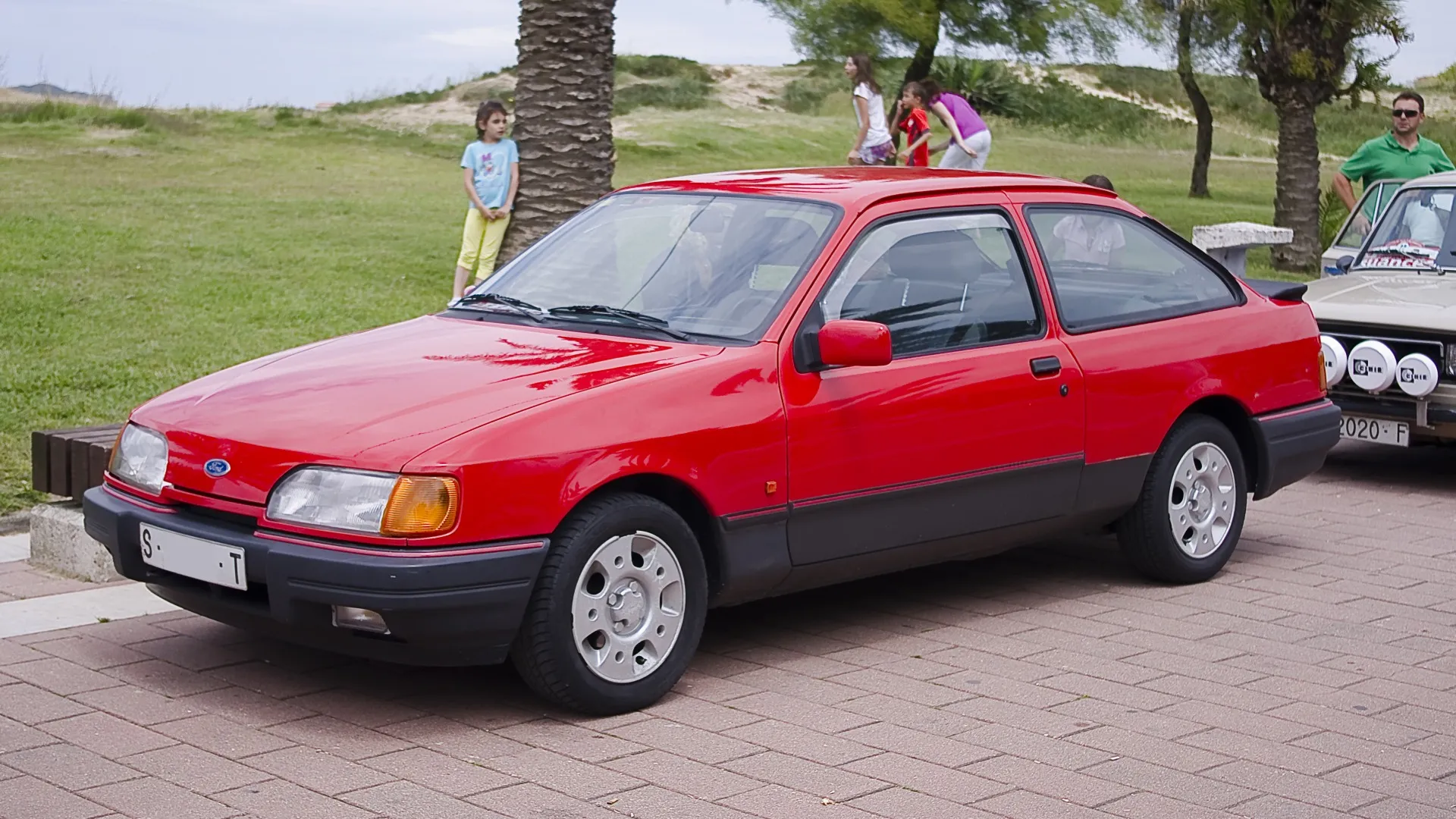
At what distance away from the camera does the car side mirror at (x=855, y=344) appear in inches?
215

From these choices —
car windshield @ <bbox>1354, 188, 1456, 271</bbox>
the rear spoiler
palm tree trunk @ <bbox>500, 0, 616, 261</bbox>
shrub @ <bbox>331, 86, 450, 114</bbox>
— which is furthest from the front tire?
shrub @ <bbox>331, 86, 450, 114</bbox>

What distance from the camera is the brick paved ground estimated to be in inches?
177

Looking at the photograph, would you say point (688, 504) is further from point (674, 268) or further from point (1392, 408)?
point (1392, 408)

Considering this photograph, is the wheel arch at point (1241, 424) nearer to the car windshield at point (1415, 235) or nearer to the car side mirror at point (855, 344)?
the car side mirror at point (855, 344)

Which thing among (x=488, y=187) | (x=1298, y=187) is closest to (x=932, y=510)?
(x=488, y=187)

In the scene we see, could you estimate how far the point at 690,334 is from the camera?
569 centimetres

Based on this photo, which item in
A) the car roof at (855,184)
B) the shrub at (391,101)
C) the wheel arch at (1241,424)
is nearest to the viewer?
the car roof at (855,184)

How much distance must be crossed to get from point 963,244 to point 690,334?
1.26m

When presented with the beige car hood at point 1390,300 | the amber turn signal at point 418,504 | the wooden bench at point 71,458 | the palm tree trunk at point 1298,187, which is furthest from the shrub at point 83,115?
the amber turn signal at point 418,504

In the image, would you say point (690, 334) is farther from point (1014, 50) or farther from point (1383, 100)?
point (1383, 100)

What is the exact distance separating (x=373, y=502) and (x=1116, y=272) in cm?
341

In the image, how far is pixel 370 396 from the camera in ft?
16.9

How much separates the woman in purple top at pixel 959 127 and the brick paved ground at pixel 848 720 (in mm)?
8453

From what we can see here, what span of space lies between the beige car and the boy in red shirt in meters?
5.83
